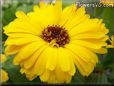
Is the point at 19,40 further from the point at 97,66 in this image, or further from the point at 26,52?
the point at 97,66

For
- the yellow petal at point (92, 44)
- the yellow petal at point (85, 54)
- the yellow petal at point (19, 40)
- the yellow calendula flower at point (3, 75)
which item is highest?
the yellow petal at point (19, 40)

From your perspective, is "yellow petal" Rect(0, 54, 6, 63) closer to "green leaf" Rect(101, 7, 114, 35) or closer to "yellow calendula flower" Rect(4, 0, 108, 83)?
"yellow calendula flower" Rect(4, 0, 108, 83)

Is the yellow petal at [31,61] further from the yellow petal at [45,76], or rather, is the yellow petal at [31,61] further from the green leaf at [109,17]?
the green leaf at [109,17]

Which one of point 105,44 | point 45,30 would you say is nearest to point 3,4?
point 45,30

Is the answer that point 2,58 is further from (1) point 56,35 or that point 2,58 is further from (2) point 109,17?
(2) point 109,17

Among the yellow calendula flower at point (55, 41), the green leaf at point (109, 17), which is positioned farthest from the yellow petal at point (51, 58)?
the green leaf at point (109, 17)

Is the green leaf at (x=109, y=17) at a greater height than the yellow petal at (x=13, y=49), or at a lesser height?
greater

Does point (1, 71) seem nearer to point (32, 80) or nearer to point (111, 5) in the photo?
point (32, 80)

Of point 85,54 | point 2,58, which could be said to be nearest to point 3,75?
point 2,58
